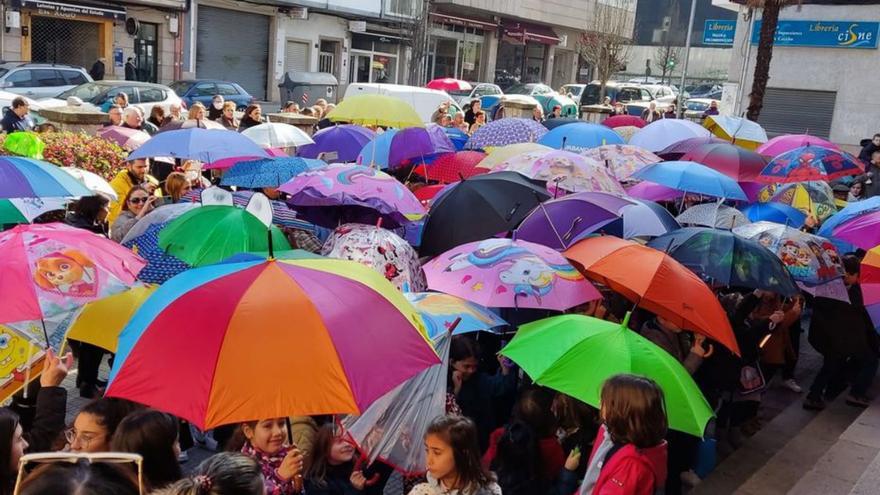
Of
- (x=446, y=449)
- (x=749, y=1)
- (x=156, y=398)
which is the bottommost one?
(x=446, y=449)

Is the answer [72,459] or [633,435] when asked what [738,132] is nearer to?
[633,435]

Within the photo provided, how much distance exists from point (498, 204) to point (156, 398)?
3.83 m

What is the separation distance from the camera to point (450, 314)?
464 centimetres

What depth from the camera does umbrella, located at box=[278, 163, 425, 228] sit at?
20.4 ft

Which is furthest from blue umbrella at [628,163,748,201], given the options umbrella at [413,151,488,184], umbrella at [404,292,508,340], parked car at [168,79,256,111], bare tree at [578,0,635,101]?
bare tree at [578,0,635,101]

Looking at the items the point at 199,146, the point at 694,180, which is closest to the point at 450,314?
the point at 694,180

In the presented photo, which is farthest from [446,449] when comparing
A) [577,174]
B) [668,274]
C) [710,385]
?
[577,174]

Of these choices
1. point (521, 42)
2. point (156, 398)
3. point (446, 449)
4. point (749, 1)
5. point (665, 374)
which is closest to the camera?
point (156, 398)

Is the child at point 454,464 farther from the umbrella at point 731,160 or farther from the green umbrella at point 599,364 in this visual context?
the umbrella at point 731,160

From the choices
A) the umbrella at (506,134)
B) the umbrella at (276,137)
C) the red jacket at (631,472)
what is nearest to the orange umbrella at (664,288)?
the red jacket at (631,472)

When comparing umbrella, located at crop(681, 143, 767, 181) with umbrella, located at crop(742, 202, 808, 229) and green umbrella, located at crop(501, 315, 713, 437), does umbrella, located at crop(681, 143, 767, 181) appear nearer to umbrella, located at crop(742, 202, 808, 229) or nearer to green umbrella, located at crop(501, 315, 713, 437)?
umbrella, located at crop(742, 202, 808, 229)

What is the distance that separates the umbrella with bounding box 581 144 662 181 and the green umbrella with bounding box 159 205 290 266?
14.8 feet

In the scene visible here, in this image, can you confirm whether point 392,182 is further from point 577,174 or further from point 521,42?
point 521,42

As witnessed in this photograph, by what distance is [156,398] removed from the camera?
10.3ft
